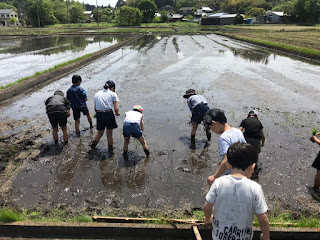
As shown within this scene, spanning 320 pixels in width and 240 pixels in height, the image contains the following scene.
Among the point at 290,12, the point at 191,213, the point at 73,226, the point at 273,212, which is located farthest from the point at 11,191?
the point at 290,12

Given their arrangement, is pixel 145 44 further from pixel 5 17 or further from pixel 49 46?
pixel 5 17

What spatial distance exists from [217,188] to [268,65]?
17.5 m

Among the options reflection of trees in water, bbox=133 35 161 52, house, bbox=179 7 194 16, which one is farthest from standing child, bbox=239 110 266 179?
house, bbox=179 7 194 16

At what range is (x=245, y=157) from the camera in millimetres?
2066

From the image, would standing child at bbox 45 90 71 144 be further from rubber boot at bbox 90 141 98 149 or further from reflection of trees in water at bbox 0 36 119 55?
reflection of trees in water at bbox 0 36 119 55

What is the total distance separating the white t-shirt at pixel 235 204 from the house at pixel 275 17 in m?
82.0

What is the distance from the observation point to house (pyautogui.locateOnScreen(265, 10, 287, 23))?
71287 millimetres

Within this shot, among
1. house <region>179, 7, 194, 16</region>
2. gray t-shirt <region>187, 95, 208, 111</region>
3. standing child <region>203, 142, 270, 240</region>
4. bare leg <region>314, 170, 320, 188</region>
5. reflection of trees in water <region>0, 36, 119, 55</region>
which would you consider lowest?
bare leg <region>314, 170, 320, 188</region>

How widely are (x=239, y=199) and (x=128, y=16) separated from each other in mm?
73572

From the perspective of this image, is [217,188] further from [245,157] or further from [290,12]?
[290,12]

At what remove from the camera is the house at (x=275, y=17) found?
71.3 m

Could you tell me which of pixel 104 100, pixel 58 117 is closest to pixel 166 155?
pixel 104 100

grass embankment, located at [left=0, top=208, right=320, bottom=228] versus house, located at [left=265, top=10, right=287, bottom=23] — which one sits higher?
house, located at [left=265, top=10, right=287, bottom=23]

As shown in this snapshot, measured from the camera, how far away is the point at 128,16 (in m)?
68.8
